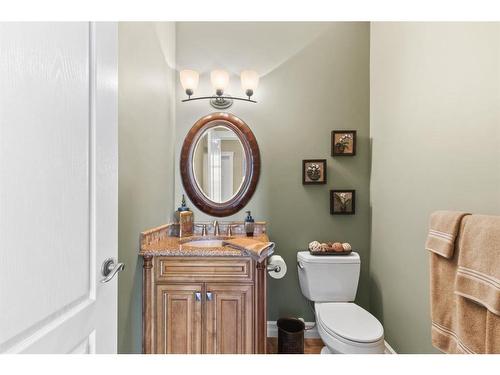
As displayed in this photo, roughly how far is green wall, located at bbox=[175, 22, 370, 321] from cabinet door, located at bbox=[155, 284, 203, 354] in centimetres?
76

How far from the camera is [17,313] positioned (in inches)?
20.4

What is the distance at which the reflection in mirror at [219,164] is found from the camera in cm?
212

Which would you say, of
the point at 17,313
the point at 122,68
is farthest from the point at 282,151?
the point at 17,313

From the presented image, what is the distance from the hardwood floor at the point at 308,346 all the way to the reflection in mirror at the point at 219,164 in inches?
47.8

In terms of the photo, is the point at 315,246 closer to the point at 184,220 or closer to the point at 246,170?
the point at 246,170

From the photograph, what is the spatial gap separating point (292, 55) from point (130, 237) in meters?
1.92

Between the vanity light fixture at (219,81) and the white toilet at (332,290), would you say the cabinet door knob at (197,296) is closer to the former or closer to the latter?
the white toilet at (332,290)

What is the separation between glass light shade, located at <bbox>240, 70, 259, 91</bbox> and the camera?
201cm

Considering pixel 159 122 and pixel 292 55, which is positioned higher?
pixel 292 55

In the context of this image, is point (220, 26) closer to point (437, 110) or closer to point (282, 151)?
point (282, 151)

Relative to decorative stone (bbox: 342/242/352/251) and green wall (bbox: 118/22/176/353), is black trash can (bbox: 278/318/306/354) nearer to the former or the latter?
decorative stone (bbox: 342/242/352/251)

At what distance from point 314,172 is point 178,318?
1.48 m

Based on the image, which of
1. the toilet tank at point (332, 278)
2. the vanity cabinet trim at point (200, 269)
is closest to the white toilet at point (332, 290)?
the toilet tank at point (332, 278)

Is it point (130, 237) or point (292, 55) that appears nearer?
point (130, 237)
